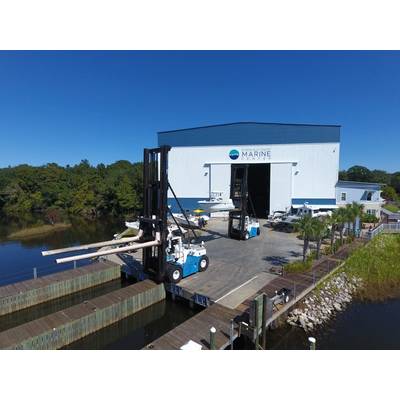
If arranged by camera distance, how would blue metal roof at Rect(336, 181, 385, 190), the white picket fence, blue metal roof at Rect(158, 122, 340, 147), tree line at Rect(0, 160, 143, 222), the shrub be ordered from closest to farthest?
the white picket fence
the shrub
blue metal roof at Rect(336, 181, 385, 190)
blue metal roof at Rect(158, 122, 340, 147)
tree line at Rect(0, 160, 143, 222)

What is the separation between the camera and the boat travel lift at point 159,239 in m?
13.2

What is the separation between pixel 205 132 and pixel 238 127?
4.64 m

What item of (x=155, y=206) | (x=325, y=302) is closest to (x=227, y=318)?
(x=325, y=302)

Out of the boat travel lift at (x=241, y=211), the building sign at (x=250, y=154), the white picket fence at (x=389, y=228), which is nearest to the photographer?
the boat travel lift at (x=241, y=211)

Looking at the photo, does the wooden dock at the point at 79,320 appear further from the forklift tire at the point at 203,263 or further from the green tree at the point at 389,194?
the green tree at the point at 389,194

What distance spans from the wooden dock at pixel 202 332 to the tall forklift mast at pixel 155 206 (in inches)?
160

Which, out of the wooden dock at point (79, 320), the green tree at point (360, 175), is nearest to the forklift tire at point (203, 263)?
the wooden dock at point (79, 320)

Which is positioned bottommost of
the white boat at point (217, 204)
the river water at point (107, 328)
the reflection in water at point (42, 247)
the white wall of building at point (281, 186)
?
the reflection in water at point (42, 247)

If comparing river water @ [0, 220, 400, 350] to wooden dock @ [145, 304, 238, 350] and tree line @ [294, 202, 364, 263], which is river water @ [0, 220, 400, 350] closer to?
wooden dock @ [145, 304, 238, 350]

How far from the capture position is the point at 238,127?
3312 cm

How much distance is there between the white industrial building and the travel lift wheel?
68.9ft

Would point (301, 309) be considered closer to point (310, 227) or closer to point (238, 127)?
point (310, 227)

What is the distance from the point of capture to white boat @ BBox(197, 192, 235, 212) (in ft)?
89.4

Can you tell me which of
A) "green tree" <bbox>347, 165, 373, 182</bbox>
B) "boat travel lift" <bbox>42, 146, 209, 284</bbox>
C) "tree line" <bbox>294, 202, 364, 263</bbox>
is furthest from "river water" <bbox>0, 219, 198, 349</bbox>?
"green tree" <bbox>347, 165, 373, 182</bbox>
